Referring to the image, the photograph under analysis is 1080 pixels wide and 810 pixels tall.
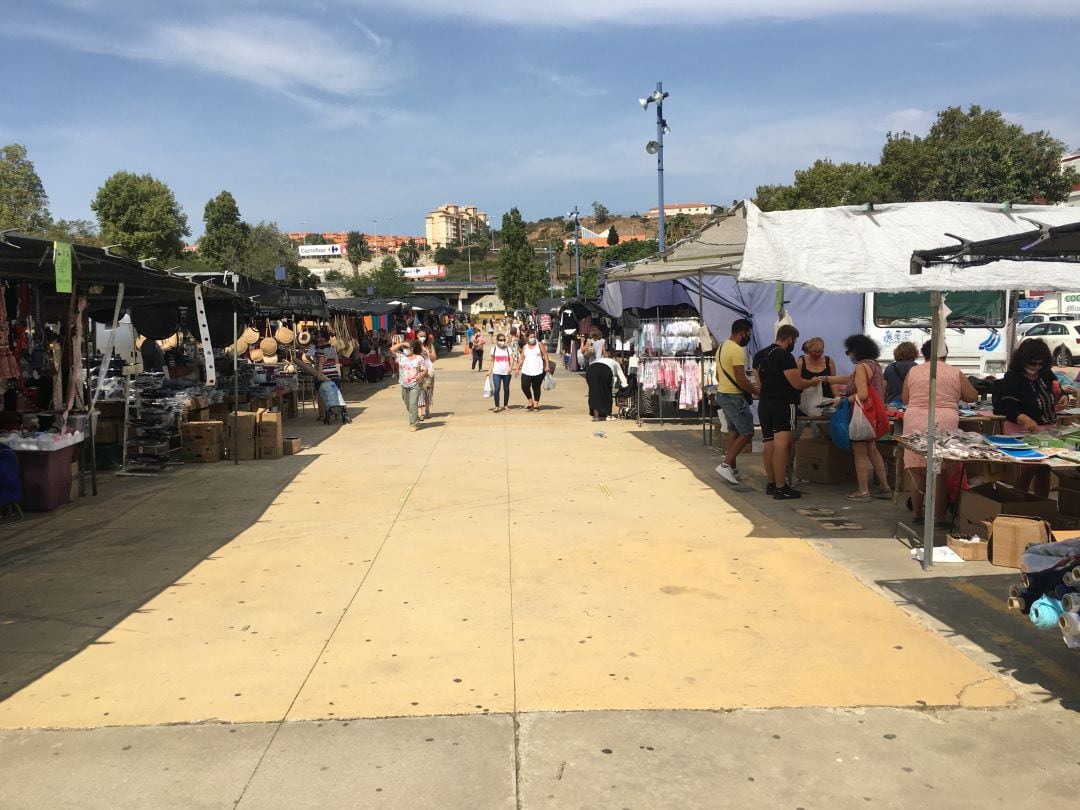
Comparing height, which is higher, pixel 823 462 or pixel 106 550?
pixel 823 462

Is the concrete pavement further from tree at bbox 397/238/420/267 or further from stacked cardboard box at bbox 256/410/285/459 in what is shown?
tree at bbox 397/238/420/267

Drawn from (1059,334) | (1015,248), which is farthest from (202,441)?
(1059,334)

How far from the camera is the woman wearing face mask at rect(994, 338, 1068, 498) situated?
7184 mm

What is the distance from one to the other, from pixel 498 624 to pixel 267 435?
7.37 m

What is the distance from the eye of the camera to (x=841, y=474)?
9.52 metres

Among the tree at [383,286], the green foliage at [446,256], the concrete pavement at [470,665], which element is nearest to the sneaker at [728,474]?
the concrete pavement at [470,665]

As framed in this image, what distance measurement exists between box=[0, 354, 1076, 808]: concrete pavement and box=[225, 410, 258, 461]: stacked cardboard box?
3.32 metres

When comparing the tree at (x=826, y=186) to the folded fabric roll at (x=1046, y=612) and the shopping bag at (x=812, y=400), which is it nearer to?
the shopping bag at (x=812, y=400)

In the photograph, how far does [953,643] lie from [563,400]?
1488 centimetres

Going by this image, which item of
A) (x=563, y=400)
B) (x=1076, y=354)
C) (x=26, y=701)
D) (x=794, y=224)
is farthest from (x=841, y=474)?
(x=1076, y=354)

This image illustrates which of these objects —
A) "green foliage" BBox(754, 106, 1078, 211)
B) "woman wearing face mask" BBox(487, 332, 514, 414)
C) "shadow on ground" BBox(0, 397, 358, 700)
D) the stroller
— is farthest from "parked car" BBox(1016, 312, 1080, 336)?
"shadow on ground" BBox(0, 397, 358, 700)

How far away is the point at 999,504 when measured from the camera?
6.45 m

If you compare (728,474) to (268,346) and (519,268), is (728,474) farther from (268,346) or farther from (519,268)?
(519,268)

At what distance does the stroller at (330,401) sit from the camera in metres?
15.7
